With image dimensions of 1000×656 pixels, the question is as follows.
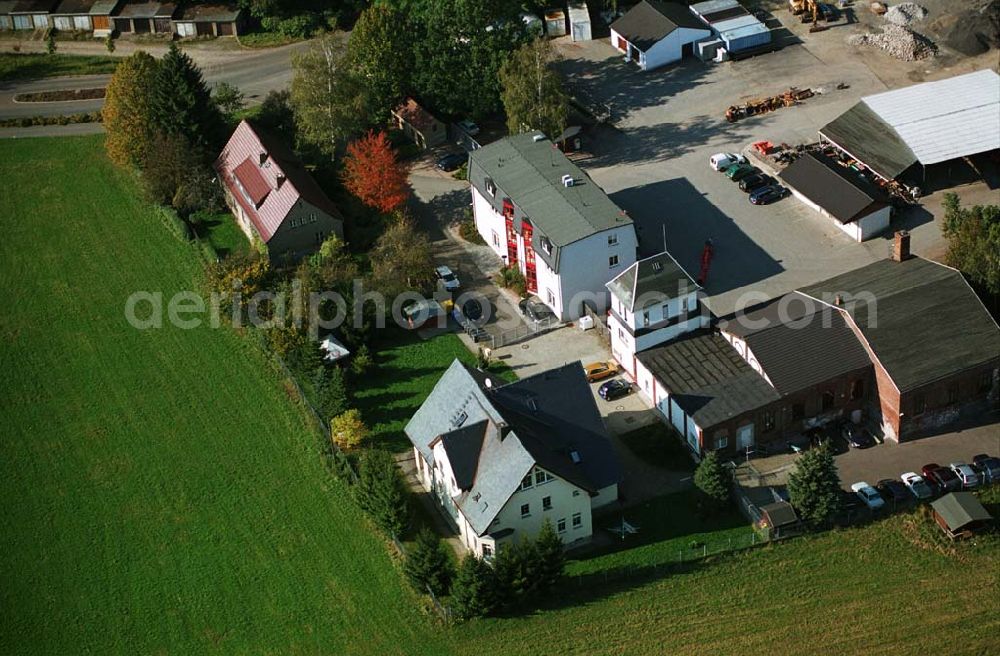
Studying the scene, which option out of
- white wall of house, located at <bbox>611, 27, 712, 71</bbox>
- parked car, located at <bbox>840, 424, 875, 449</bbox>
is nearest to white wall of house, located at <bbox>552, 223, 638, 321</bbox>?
parked car, located at <bbox>840, 424, 875, 449</bbox>

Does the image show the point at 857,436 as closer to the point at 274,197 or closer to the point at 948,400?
the point at 948,400

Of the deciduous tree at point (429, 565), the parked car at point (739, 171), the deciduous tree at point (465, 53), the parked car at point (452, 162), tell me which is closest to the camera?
the deciduous tree at point (429, 565)

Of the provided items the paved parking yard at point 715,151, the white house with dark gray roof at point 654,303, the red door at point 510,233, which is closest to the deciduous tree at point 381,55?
the paved parking yard at point 715,151

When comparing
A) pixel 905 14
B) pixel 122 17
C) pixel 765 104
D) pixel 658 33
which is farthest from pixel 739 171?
pixel 122 17

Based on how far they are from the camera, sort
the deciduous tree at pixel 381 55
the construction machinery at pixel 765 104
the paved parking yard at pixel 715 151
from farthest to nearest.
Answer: the construction machinery at pixel 765 104, the deciduous tree at pixel 381 55, the paved parking yard at pixel 715 151

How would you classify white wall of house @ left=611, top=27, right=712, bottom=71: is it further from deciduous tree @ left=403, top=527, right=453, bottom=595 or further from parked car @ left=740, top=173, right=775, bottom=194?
deciduous tree @ left=403, top=527, right=453, bottom=595

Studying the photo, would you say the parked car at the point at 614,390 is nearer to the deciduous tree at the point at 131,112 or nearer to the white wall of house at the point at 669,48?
the white wall of house at the point at 669,48
